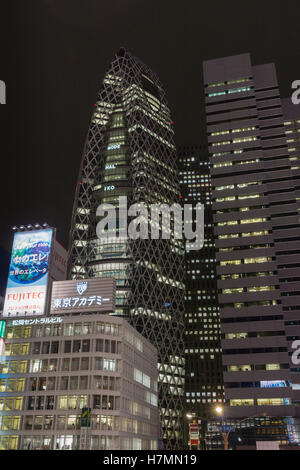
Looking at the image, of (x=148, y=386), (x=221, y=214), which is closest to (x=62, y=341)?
(x=148, y=386)

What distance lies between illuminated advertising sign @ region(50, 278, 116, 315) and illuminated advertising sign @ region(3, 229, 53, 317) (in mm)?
4398

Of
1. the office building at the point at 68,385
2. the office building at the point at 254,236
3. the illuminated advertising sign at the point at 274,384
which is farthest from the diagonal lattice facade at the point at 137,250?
the office building at the point at 68,385

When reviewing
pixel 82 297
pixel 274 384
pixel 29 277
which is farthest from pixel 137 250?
pixel 29 277

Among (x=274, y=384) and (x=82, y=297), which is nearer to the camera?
(x=82, y=297)

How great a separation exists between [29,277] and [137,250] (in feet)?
269

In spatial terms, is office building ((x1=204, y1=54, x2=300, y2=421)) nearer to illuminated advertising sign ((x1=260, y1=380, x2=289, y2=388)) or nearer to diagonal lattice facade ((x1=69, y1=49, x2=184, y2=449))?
illuminated advertising sign ((x1=260, y1=380, x2=289, y2=388))

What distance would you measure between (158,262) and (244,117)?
68031mm

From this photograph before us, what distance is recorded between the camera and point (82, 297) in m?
92.8

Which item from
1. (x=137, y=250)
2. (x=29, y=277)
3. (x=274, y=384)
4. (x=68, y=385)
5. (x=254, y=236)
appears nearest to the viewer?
(x=68, y=385)

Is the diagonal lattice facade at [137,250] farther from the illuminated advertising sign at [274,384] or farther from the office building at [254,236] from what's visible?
the illuminated advertising sign at [274,384]

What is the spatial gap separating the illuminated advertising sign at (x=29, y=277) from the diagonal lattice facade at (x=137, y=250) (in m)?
74.4

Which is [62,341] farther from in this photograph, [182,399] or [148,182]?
[148,182]

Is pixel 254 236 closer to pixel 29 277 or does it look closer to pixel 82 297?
pixel 82 297

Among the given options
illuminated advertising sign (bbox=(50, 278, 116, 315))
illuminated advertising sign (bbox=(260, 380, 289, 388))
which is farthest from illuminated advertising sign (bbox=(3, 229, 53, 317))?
illuminated advertising sign (bbox=(260, 380, 289, 388))
